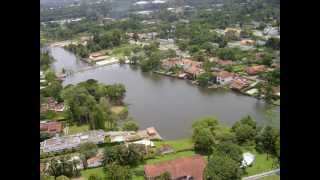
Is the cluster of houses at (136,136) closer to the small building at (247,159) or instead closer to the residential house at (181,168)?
the residential house at (181,168)

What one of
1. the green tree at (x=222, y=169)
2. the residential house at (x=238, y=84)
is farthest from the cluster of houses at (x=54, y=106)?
the residential house at (x=238, y=84)

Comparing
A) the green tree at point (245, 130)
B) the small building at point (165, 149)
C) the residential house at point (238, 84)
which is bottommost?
the small building at point (165, 149)

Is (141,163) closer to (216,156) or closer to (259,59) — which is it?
(216,156)

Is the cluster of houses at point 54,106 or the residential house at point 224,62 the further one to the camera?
the residential house at point 224,62

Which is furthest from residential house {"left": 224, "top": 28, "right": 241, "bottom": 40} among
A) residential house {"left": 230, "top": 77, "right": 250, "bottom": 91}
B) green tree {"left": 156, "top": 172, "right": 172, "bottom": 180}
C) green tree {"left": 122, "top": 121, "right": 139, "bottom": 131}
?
green tree {"left": 156, "top": 172, "right": 172, "bottom": 180}

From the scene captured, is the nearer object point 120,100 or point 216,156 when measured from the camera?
point 216,156

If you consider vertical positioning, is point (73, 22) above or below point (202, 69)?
above
